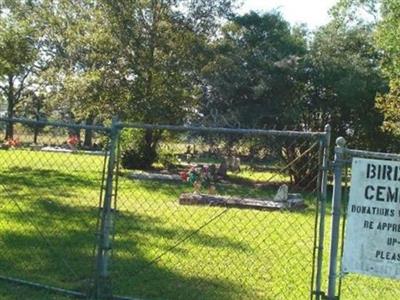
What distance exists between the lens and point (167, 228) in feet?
33.3

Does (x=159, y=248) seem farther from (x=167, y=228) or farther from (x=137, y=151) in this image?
(x=137, y=151)

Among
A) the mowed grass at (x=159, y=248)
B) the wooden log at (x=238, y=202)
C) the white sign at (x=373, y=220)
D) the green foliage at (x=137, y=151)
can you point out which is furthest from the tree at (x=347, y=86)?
the white sign at (x=373, y=220)

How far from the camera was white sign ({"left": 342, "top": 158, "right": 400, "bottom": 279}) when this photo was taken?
4637mm

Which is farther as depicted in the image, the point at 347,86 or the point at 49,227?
the point at 347,86

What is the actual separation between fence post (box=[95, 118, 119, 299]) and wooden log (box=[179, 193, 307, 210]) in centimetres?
769

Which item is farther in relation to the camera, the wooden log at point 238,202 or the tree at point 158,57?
the tree at point 158,57

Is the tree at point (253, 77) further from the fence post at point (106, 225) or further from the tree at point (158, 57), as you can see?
the fence post at point (106, 225)

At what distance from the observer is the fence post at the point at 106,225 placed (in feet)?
18.3

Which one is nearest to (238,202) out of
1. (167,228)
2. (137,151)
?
→ (167,228)

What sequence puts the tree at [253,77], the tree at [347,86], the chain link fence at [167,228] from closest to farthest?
1. the chain link fence at [167,228]
2. the tree at [347,86]
3. the tree at [253,77]

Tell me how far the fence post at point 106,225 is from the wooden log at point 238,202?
25.2ft

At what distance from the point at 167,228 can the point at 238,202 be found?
3692mm

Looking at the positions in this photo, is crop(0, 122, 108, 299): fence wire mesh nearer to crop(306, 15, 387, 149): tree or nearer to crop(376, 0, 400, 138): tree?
crop(306, 15, 387, 149): tree

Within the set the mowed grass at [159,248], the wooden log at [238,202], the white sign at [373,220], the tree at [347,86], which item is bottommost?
the mowed grass at [159,248]
